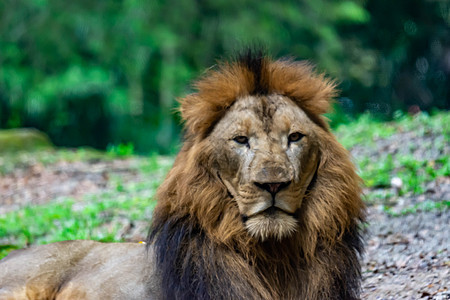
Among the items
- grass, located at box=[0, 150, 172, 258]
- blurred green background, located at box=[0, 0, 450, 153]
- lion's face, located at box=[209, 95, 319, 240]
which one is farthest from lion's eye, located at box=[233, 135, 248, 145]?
blurred green background, located at box=[0, 0, 450, 153]

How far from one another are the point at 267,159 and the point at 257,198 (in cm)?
17

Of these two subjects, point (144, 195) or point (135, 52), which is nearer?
point (144, 195)

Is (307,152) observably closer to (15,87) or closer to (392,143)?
(392,143)

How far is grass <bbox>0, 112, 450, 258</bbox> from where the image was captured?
216 inches

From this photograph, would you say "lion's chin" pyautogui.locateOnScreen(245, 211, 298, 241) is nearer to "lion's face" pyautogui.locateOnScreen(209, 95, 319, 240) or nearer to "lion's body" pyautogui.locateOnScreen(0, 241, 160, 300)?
"lion's face" pyautogui.locateOnScreen(209, 95, 319, 240)

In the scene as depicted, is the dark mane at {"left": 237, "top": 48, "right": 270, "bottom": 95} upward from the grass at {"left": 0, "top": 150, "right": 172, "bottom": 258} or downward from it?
upward

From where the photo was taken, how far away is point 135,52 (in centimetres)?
1341

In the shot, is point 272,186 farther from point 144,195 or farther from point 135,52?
point 135,52

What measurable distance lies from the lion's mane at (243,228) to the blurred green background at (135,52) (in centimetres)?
981

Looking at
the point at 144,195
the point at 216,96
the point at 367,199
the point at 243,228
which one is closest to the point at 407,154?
the point at 144,195

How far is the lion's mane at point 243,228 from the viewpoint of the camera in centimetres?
281

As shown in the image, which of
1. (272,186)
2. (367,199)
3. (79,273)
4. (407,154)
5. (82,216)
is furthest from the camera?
(407,154)

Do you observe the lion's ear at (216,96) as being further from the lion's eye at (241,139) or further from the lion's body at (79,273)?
the lion's body at (79,273)

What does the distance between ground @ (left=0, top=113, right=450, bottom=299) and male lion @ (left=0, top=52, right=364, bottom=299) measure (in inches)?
→ 19.8
